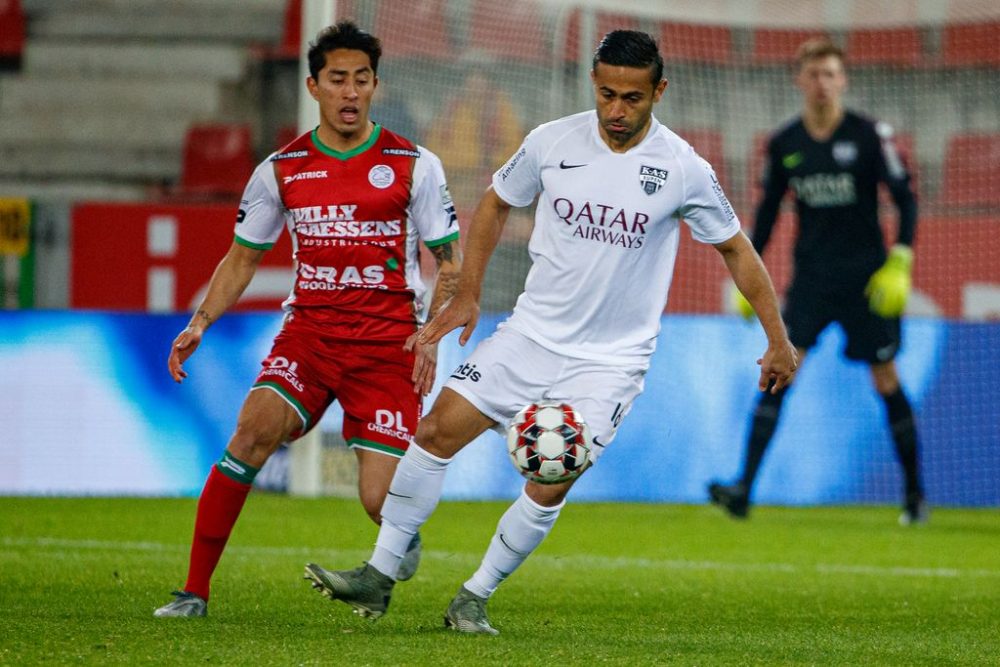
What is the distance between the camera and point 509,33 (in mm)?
12469

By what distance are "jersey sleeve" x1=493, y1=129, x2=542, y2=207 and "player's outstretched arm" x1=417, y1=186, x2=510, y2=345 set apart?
0.04 meters

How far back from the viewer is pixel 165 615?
5375mm

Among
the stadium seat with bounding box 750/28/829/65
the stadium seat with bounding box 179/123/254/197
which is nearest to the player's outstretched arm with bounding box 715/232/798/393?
the stadium seat with bounding box 750/28/829/65

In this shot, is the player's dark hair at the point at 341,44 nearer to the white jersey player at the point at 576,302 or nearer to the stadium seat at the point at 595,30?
the white jersey player at the point at 576,302

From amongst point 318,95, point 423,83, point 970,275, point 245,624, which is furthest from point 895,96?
point 245,624

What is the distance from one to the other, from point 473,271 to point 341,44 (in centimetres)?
107

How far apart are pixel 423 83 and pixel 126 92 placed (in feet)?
18.7

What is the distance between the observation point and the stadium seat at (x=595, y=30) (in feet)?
41.6

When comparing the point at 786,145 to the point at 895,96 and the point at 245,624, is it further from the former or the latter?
the point at 245,624

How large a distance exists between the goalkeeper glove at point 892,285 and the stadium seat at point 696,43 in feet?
12.7

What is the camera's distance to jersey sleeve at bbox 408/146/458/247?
19.8 ft

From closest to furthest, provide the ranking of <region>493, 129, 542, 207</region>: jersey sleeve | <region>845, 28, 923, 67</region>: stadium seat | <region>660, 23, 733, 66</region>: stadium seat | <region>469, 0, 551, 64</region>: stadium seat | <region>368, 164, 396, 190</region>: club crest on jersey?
1. <region>493, 129, 542, 207</region>: jersey sleeve
2. <region>368, 164, 396, 190</region>: club crest on jersey
3. <region>469, 0, 551, 64</region>: stadium seat
4. <region>845, 28, 923, 67</region>: stadium seat
5. <region>660, 23, 733, 66</region>: stadium seat

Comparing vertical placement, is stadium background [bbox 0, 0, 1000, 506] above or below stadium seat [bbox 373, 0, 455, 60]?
below

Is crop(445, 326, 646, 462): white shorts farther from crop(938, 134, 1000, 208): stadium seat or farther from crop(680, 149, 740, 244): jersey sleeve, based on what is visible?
crop(938, 134, 1000, 208): stadium seat
